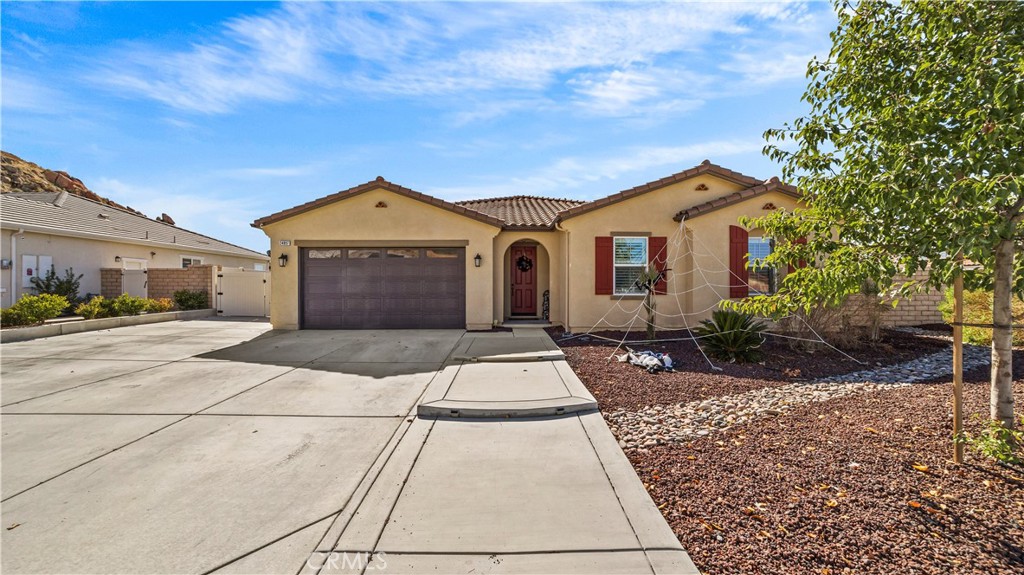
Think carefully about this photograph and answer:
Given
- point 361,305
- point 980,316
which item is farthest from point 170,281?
point 980,316

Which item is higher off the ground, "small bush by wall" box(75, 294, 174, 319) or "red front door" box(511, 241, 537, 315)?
"red front door" box(511, 241, 537, 315)

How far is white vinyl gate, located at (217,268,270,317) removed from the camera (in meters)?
16.6

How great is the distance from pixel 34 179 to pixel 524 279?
46.0 m

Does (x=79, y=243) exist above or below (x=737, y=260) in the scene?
above

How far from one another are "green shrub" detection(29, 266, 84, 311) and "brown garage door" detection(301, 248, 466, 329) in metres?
10.6

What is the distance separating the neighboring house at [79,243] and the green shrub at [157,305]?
358 centimetres

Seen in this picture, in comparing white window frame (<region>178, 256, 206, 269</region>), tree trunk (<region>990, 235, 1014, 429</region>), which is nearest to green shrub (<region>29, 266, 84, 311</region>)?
white window frame (<region>178, 256, 206, 269</region>)

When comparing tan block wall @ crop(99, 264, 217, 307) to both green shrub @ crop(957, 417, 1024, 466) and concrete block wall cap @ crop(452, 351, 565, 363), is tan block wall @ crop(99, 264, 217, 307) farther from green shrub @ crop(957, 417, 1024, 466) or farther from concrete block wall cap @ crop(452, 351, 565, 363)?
green shrub @ crop(957, 417, 1024, 466)

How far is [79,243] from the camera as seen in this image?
16078 millimetres

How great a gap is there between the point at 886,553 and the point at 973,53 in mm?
3397

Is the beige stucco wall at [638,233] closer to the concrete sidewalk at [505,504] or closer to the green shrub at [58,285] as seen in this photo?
the concrete sidewalk at [505,504]

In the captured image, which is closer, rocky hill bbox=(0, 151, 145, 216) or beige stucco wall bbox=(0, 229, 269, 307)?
beige stucco wall bbox=(0, 229, 269, 307)

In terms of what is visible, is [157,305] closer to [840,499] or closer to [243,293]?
[243,293]

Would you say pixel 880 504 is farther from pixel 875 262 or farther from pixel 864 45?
pixel 864 45
